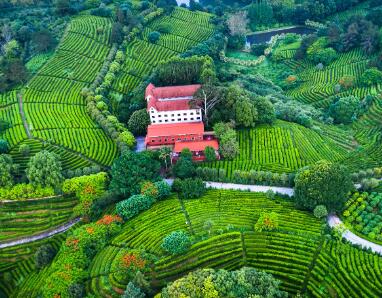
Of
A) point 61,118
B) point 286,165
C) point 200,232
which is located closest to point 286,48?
point 286,165

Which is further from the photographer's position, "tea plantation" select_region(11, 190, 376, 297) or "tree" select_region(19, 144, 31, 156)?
"tree" select_region(19, 144, 31, 156)

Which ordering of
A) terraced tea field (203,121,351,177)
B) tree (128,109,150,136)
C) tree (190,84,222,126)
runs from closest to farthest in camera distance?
terraced tea field (203,121,351,177), tree (190,84,222,126), tree (128,109,150,136)

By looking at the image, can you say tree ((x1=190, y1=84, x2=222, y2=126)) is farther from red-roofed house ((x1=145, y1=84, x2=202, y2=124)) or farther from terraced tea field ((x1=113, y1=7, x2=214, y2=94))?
terraced tea field ((x1=113, y1=7, x2=214, y2=94))

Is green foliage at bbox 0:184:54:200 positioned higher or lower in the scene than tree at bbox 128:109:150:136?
lower

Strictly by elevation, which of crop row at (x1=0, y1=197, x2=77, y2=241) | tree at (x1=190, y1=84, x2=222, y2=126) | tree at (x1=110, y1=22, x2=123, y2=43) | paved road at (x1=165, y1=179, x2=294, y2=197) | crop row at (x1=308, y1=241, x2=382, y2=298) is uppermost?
tree at (x1=110, y1=22, x2=123, y2=43)

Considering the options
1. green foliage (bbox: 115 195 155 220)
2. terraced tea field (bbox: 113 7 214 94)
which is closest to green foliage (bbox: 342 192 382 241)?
green foliage (bbox: 115 195 155 220)

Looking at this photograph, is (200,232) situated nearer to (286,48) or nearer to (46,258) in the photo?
(46,258)

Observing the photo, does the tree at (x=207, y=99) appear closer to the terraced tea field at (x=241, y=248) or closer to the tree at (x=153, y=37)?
the terraced tea field at (x=241, y=248)
